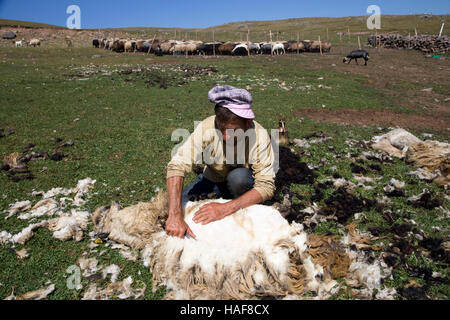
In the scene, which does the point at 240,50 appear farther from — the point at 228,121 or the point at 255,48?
the point at 228,121

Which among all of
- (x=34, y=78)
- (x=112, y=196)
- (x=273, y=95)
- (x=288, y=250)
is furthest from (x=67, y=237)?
(x=34, y=78)

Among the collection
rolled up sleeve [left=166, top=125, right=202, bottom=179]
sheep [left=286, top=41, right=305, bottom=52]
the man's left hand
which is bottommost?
the man's left hand

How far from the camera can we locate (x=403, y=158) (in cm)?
541

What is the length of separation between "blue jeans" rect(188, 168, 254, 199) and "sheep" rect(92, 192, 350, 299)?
0.50 meters

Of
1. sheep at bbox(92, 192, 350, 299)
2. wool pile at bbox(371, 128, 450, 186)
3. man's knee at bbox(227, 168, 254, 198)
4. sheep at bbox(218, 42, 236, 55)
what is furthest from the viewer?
sheep at bbox(218, 42, 236, 55)

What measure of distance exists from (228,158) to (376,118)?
7.15m

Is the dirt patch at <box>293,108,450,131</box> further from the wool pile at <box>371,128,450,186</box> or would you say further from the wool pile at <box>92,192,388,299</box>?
the wool pile at <box>92,192,388,299</box>

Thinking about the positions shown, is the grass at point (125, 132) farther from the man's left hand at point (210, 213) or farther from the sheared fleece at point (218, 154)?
the sheared fleece at point (218, 154)

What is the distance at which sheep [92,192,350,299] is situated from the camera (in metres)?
2.47

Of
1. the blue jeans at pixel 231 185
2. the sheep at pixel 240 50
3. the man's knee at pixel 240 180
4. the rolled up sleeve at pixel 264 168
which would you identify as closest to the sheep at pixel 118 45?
the sheep at pixel 240 50

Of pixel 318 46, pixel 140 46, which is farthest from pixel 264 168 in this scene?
pixel 140 46

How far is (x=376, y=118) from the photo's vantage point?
27.9 ft

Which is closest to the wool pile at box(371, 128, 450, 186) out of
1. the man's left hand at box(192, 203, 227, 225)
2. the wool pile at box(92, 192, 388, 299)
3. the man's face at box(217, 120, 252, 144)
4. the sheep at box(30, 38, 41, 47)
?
the wool pile at box(92, 192, 388, 299)
